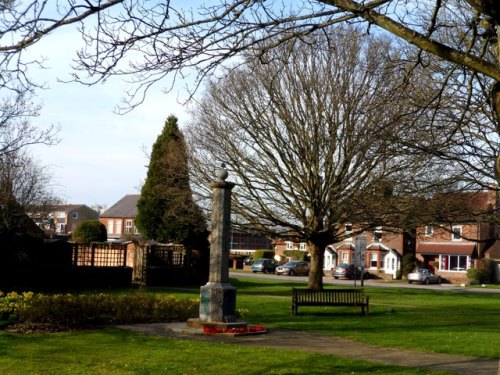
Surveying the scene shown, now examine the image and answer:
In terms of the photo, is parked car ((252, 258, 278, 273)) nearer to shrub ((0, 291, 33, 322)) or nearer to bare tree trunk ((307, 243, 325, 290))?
bare tree trunk ((307, 243, 325, 290))

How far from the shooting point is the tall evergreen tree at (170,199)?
109 ft

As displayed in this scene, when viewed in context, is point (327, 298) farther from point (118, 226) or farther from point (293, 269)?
point (118, 226)

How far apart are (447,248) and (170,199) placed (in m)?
36.1

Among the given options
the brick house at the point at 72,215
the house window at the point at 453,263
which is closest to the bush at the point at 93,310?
the house window at the point at 453,263

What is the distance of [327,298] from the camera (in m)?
22.7

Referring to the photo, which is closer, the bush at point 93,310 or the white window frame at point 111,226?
the bush at point 93,310

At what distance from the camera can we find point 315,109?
29844mm

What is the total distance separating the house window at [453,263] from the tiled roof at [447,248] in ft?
2.67

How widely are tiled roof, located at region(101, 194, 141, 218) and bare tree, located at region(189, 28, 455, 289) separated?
177ft

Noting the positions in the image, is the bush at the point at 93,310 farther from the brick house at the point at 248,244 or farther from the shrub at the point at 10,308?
the brick house at the point at 248,244

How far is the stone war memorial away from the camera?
52.5ft

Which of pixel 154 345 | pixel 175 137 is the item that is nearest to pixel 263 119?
pixel 175 137

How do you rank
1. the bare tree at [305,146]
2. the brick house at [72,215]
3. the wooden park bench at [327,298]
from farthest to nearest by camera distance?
the brick house at [72,215], the bare tree at [305,146], the wooden park bench at [327,298]

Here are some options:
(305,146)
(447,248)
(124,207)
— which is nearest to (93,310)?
(305,146)
